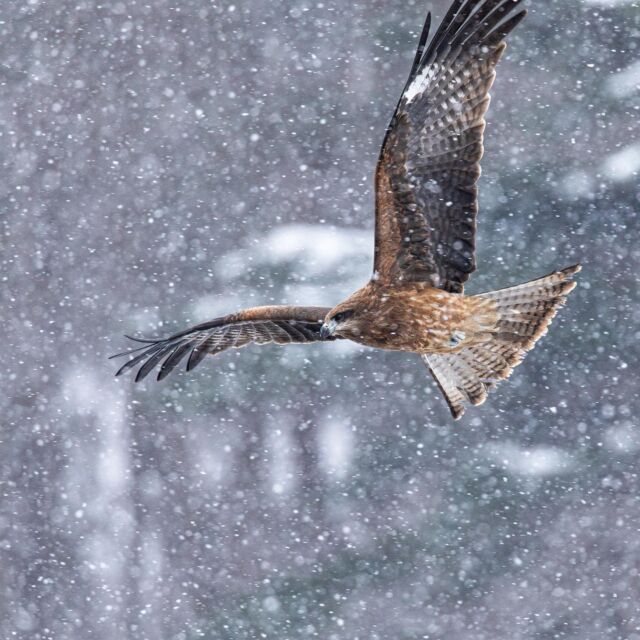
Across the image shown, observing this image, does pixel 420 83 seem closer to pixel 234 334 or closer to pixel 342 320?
pixel 342 320

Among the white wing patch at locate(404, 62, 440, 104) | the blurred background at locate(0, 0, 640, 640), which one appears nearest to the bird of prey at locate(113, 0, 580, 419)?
the white wing patch at locate(404, 62, 440, 104)

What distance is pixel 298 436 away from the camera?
810 cm

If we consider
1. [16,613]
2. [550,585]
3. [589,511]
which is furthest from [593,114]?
[16,613]

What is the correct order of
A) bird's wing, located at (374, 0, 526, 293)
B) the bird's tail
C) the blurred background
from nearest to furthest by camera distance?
bird's wing, located at (374, 0, 526, 293), the bird's tail, the blurred background

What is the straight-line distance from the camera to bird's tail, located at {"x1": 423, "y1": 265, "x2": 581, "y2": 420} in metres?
4.65

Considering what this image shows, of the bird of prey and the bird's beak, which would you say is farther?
the bird's beak

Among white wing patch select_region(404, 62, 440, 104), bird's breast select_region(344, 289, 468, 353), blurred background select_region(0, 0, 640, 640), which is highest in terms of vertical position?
blurred background select_region(0, 0, 640, 640)

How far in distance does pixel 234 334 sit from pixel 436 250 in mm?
1115

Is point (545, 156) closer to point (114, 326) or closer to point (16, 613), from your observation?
point (114, 326)

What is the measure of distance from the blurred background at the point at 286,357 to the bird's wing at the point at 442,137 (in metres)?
3.67

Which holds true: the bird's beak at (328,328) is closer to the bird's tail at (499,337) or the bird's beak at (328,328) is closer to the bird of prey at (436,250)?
the bird of prey at (436,250)

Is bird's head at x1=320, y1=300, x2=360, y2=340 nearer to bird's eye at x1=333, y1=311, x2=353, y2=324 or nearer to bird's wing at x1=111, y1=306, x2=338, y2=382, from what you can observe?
bird's eye at x1=333, y1=311, x2=353, y2=324

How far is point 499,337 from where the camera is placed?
189 inches

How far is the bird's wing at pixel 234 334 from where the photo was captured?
471cm
